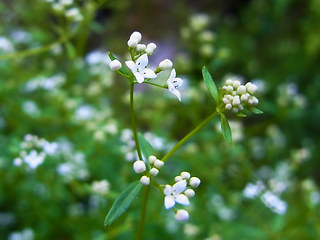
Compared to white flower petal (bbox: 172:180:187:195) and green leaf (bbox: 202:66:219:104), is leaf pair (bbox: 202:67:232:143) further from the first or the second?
white flower petal (bbox: 172:180:187:195)

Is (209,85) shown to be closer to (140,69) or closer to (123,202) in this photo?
(140,69)

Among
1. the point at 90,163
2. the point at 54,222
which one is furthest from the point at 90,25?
the point at 54,222

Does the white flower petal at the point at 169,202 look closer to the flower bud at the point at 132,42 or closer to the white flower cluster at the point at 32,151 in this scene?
the flower bud at the point at 132,42

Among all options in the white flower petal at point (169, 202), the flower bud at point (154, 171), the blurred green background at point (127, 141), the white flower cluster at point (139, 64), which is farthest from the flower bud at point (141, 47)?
the blurred green background at point (127, 141)

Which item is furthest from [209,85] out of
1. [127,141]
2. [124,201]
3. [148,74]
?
[127,141]

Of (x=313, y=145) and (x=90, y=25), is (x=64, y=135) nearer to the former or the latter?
(x=90, y=25)

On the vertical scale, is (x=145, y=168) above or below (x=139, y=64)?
below
